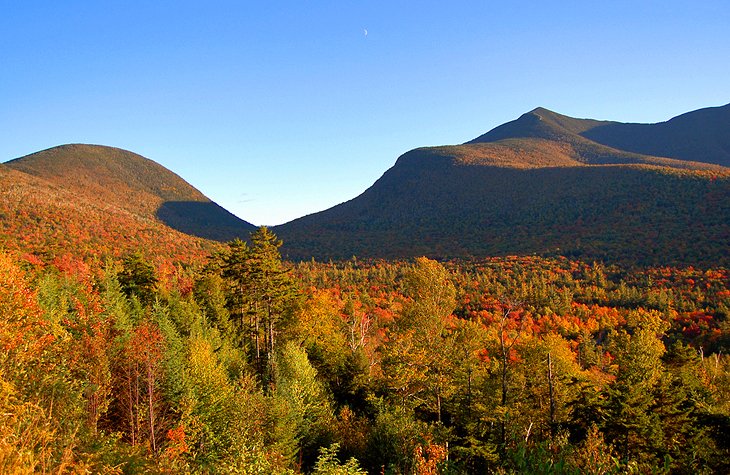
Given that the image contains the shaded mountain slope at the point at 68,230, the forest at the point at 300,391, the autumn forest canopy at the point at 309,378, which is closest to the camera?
the forest at the point at 300,391

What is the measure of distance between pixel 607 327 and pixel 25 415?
299ft

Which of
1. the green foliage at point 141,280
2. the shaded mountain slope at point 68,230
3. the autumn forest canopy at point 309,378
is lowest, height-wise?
the autumn forest canopy at point 309,378

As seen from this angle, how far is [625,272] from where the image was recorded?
108312 mm

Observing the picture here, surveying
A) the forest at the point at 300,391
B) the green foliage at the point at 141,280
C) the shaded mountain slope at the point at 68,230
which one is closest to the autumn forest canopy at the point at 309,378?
the forest at the point at 300,391

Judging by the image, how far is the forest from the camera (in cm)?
1372

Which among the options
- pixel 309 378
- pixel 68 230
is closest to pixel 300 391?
pixel 309 378

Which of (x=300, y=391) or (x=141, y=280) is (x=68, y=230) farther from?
(x=300, y=391)

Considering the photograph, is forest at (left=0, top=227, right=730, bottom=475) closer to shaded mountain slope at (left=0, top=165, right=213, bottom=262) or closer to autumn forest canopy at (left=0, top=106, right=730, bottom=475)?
autumn forest canopy at (left=0, top=106, right=730, bottom=475)

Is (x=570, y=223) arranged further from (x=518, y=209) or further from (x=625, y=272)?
(x=625, y=272)

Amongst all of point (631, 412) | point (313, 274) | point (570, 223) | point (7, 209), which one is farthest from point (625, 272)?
point (7, 209)

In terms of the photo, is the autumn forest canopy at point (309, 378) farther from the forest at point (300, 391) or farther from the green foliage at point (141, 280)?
the green foliage at point (141, 280)

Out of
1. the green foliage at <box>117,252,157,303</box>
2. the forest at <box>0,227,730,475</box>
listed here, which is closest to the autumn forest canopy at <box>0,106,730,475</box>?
the forest at <box>0,227,730,475</box>

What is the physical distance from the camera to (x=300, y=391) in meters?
30.1

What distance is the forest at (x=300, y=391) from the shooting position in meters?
13.7
